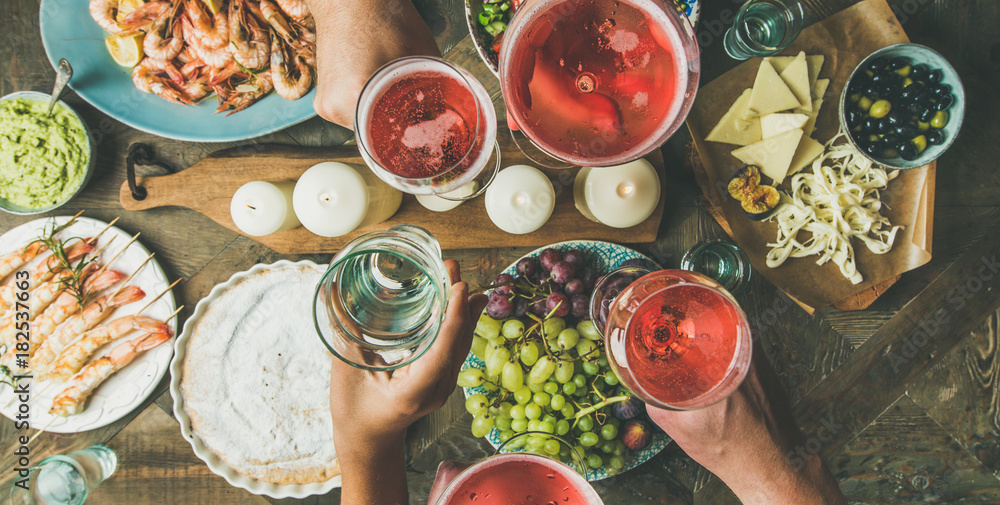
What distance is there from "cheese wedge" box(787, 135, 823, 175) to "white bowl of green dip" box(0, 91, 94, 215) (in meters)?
1.74

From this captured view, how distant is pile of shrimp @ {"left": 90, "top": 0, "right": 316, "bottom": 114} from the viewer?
48.8 inches

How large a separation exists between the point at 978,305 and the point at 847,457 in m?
0.52

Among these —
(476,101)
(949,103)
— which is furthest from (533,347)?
(949,103)

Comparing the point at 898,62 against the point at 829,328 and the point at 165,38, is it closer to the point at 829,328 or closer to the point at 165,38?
the point at 829,328

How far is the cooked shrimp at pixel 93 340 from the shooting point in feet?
4.19

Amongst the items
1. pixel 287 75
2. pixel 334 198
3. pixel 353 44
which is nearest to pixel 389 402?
pixel 334 198

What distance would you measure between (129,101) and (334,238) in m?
A: 0.63

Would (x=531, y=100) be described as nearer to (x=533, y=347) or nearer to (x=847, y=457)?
(x=533, y=347)

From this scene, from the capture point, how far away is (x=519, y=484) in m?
0.85

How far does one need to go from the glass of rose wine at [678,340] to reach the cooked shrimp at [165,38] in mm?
1274

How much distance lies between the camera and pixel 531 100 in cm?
66

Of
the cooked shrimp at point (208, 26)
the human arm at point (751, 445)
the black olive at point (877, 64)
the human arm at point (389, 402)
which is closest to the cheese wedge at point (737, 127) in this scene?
the black olive at point (877, 64)

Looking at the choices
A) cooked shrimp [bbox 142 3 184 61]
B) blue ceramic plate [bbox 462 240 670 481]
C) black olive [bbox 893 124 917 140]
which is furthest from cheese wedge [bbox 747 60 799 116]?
cooked shrimp [bbox 142 3 184 61]

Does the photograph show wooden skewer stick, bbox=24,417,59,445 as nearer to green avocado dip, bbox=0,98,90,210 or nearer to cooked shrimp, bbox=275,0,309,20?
green avocado dip, bbox=0,98,90,210
